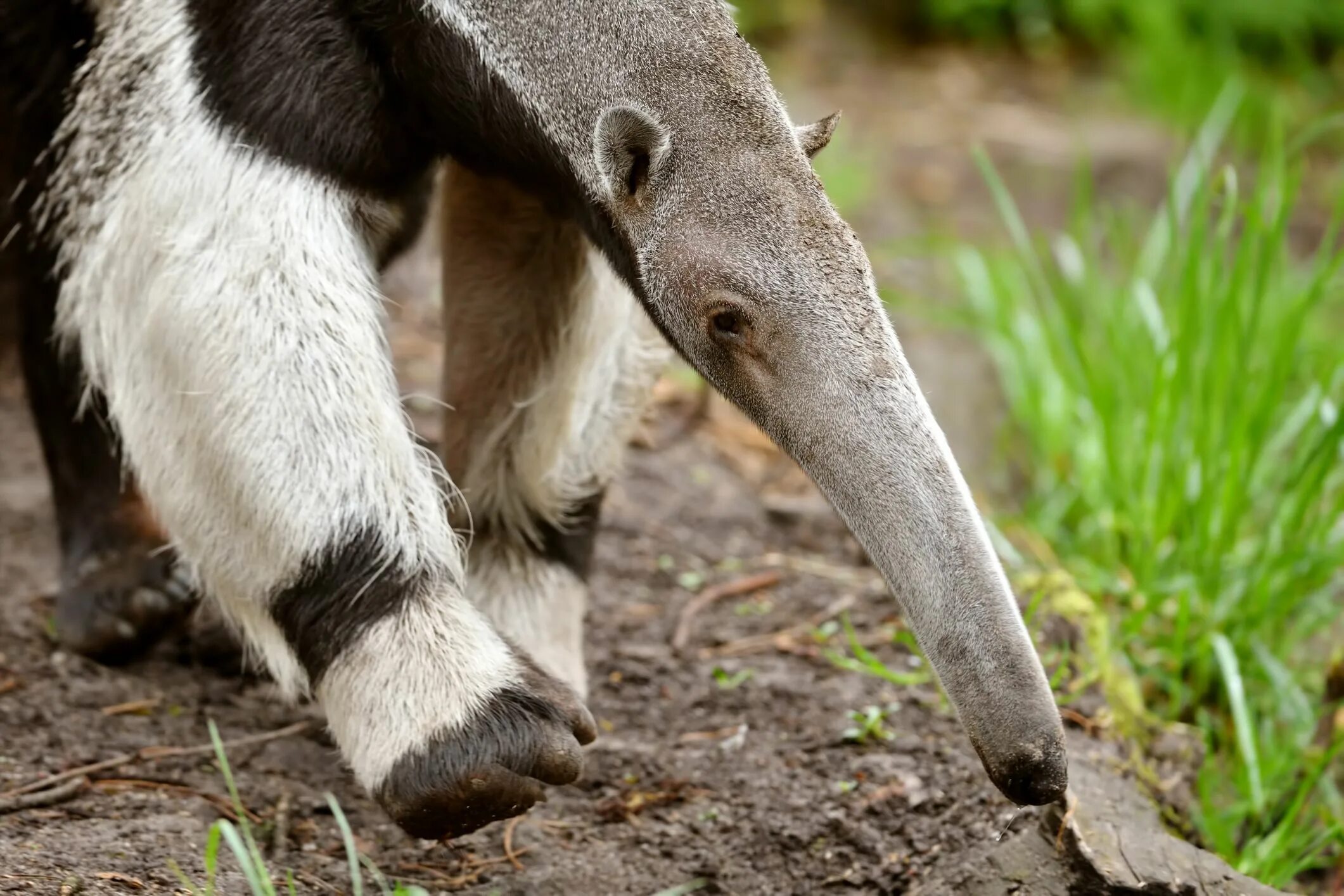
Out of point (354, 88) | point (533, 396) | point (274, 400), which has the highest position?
point (354, 88)

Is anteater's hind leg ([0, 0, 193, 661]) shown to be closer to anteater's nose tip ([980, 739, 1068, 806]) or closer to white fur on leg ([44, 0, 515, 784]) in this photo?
white fur on leg ([44, 0, 515, 784])

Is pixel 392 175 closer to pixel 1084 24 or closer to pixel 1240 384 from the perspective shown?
pixel 1240 384

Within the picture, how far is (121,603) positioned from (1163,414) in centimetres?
328

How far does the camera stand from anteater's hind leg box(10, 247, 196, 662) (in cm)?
403

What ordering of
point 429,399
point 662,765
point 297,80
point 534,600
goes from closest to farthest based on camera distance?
point 297,80, point 429,399, point 662,765, point 534,600

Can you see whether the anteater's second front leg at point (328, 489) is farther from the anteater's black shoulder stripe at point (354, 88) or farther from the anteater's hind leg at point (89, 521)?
the anteater's hind leg at point (89, 521)

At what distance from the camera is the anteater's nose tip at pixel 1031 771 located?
99.5 inches

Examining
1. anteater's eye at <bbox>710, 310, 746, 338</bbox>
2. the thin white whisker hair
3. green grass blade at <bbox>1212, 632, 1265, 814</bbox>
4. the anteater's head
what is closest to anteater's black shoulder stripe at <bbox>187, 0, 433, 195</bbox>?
the anteater's head

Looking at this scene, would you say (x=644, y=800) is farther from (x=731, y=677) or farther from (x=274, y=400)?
(x=274, y=400)

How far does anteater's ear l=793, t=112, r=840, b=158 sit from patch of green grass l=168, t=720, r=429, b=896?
1.60 m

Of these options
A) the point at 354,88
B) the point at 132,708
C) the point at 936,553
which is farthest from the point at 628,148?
the point at 132,708

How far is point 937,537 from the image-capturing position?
8.49 feet

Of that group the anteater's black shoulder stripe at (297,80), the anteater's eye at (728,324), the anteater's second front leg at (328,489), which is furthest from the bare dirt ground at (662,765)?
the anteater's black shoulder stripe at (297,80)

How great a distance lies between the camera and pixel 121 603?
4.04 m
